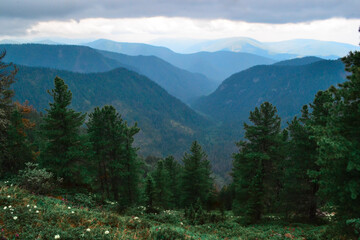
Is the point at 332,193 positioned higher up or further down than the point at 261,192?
higher up

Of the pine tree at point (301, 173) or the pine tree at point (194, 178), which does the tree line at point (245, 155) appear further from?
the pine tree at point (194, 178)

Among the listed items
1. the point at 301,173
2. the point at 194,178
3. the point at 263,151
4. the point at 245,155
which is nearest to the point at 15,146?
the point at 194,178

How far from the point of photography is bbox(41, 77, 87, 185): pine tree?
60.0 feet

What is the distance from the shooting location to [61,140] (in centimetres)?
1858

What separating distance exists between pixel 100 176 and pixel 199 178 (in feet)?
42.8

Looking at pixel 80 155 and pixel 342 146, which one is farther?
pixel 80 155

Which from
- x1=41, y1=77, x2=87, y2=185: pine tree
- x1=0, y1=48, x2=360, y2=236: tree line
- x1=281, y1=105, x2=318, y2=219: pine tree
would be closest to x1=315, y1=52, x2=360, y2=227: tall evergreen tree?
x1=0, y1=48, x2=360, y2=236: tree line

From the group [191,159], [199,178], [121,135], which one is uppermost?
[121,135]

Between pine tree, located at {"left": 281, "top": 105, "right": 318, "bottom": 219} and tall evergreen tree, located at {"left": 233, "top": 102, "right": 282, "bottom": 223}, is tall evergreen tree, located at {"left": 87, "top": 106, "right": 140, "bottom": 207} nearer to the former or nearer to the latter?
tall evergreen tree, located at {"left": 233, "top": 102, "right": 282, "bottom": 223}

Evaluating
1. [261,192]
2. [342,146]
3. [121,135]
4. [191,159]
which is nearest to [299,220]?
[261,192]

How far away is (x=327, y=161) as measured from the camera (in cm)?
1027

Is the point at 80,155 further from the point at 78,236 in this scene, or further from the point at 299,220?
the point at 299,220

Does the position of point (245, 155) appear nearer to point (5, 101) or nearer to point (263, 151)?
point (263, 151)

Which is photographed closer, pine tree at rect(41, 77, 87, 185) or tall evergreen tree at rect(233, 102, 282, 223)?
pine tree at rect(41, 77, 87, 185)
